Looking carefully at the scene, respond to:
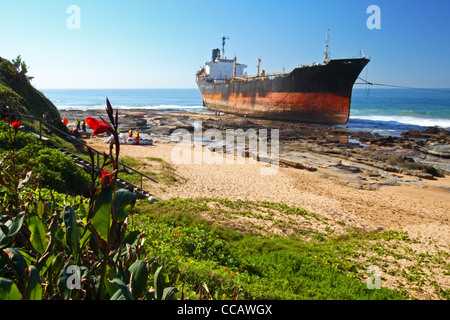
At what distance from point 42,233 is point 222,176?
14.3m

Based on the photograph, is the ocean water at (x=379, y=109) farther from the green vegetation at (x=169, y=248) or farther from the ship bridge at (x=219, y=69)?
the green vegetation at (x=169, y=248)

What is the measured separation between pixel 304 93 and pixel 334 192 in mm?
25339

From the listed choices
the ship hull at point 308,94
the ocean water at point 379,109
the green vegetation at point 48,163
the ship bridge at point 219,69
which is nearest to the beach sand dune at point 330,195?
the green vegetation at point 48,163

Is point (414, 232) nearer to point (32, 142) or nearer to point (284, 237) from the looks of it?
point (284, 237)

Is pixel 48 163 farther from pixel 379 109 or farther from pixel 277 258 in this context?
pixel 379 109

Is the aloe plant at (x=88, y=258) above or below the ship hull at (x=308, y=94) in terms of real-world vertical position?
below

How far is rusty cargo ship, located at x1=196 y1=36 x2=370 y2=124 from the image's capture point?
35.6m

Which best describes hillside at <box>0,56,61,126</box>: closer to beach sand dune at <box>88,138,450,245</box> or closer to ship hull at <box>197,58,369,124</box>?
beach sand dune at <box>88,138,450,245</box>

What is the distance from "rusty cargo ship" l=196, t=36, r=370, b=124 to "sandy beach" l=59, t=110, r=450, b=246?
60.5 ft

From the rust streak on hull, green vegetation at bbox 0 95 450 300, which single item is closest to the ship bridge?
the rust streak on hull

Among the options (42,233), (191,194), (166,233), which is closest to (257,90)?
(191,194)

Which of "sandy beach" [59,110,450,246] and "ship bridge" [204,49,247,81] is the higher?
"ship bridge" [204,49,247,81]

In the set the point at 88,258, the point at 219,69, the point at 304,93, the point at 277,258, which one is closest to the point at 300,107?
the point at 304,93

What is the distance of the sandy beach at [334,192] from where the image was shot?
11516mm
